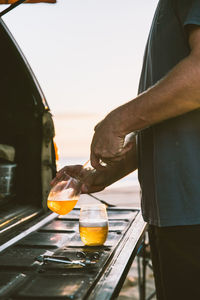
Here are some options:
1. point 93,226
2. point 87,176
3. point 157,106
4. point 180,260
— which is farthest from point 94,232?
point 157,106

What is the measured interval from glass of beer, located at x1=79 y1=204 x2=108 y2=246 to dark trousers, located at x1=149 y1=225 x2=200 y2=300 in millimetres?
429

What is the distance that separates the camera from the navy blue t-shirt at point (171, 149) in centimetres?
135

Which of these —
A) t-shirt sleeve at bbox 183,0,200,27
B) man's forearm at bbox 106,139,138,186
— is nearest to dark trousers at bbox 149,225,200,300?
man's forearm at bbox 106,139,138,186

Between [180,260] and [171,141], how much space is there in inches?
17.4

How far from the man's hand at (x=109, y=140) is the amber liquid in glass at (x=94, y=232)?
0.55 m

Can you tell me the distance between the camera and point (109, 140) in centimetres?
135

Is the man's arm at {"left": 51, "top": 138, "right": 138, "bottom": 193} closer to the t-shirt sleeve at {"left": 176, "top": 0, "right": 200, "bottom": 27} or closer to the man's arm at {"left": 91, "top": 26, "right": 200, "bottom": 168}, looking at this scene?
the man's arm at {"left": 91, "top": 26, "right": 200, "bottom": 168}

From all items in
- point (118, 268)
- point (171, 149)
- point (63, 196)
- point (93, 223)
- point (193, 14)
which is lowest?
point (118, 268)

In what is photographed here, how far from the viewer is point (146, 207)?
4.93 feet

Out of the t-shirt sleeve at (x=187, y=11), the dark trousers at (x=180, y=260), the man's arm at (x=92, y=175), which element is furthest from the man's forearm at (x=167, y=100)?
the man's arm at (x=92, y=175)

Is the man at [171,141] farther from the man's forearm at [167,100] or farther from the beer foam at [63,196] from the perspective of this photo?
the beer foam at [63,196]

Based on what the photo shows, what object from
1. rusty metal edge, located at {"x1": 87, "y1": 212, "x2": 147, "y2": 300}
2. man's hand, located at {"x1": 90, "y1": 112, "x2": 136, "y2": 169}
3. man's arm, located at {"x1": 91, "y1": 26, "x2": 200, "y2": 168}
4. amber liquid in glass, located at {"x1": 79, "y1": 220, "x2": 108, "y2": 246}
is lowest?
rusty metal edge, located at {"x1": 87, "y1": 212, "x2": 147, "y2": 300}

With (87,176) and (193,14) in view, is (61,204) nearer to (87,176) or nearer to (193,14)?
(87,176)

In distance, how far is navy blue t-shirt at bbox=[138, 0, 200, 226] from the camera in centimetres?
135
